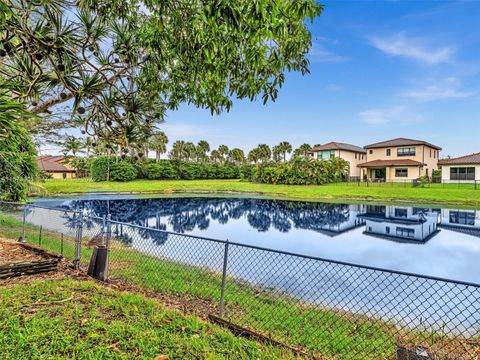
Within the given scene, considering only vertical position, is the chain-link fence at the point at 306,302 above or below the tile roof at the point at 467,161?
below

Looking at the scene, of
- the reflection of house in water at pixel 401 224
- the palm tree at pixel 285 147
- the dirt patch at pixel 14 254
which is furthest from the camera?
the palm tree at pixel 285 147

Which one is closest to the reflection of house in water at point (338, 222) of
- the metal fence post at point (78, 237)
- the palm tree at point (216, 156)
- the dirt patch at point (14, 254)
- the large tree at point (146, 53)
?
the metal fence post at point (78, 237)

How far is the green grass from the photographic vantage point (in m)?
2.79

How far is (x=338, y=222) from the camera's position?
15.1m

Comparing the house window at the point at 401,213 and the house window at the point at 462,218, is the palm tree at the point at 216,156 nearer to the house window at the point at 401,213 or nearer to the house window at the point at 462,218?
the house window at the point at 401,213

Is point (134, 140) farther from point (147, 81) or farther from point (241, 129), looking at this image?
point (241, 129)

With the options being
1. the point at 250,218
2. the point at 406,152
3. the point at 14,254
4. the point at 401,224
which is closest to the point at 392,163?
the point at 406,152

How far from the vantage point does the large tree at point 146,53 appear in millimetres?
2664

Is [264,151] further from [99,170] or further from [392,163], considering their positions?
[99,170]

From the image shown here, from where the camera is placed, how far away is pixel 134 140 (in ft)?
16.1

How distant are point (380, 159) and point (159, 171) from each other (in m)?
32.6

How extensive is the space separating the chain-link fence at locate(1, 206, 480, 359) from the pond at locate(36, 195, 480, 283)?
180cm

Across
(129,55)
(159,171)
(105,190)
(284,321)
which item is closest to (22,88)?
(129,55)

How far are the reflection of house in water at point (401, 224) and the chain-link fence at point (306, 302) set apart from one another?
18.9 feet
